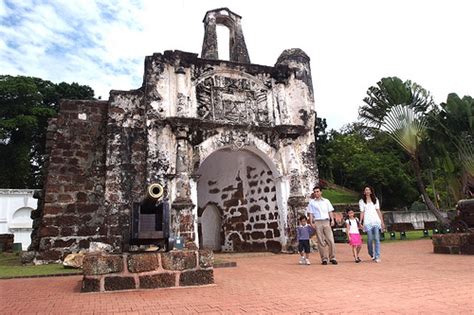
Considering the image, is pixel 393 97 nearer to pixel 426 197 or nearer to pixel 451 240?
pixel 426 197

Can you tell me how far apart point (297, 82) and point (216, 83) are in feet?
9.51

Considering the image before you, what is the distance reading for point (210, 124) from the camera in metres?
10.6

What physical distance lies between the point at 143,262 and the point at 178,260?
19.4 inches

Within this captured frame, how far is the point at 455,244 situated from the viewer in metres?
7.97

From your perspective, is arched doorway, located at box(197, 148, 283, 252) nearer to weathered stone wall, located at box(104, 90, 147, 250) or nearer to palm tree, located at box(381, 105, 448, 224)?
weathered stone wall, located at box(104, 90, 147, 250)

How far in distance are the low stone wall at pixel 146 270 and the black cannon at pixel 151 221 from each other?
26 centimetres

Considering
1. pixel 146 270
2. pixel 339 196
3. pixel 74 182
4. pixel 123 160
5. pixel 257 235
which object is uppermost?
pixel 339 196

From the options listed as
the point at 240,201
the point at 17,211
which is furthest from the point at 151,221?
→ the point at 17,211

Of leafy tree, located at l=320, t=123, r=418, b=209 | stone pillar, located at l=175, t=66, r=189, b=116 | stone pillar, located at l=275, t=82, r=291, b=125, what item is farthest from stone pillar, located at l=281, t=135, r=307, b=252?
leafy tree, located at l=320, t=123, r=418, b=209

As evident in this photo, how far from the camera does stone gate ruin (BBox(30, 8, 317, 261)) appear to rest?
31.4ft

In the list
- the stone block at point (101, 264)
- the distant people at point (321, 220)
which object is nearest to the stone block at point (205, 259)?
the stone block at point (101, 264)

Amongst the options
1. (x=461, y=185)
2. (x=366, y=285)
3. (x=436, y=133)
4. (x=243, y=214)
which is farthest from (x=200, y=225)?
(x=461, y=185)

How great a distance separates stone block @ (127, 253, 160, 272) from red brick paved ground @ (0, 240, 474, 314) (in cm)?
36

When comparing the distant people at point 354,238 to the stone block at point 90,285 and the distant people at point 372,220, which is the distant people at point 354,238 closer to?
the distant people at point 372,220
